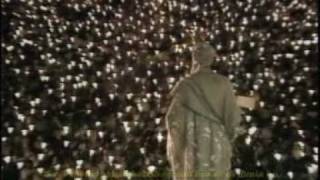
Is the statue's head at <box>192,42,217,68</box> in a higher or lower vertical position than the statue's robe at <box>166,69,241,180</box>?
higher

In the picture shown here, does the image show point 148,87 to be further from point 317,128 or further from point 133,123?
point 317,128

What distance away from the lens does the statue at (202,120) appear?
5438 mm

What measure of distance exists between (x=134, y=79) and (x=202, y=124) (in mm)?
9800

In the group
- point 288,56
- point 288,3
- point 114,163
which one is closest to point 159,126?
point 114,163

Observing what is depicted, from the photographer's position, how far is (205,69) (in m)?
5.46

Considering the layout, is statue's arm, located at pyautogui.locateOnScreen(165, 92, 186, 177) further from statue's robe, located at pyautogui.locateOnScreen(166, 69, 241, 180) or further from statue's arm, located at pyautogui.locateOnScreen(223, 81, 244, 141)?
statue's arm, located at pyautogui.locateOnScreen(223, 81, 244, 141)

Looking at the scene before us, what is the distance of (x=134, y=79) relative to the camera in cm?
1523

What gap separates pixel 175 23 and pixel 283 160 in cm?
937

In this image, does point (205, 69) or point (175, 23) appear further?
point (175, 23)

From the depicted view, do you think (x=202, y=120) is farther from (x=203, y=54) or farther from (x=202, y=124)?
(x=203, y=54)

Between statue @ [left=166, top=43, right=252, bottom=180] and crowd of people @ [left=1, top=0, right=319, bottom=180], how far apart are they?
5114 mm

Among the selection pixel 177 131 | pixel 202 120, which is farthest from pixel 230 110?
pixel 177 131

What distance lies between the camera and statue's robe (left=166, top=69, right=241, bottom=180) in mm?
5438

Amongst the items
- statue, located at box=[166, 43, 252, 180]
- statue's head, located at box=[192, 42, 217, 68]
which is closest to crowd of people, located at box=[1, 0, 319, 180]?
statue, located at box=[166, 43, 252, 180]
